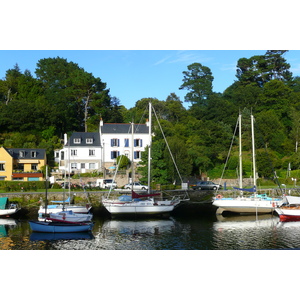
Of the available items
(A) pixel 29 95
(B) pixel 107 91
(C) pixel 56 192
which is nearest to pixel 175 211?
(C) pixel 56 192

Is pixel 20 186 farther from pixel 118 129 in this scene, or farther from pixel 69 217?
pixel 118 129

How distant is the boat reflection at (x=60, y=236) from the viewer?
29211 mm

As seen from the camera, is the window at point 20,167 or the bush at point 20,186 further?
the window at point 20,167

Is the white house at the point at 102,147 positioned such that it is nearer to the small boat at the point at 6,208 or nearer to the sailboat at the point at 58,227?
the small boat at the point at 6,208

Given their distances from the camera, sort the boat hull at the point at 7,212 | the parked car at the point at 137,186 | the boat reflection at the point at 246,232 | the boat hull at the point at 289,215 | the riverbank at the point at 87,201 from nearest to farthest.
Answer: the boat reflection at the point at 246,232
the boat hull at the point at 289,215
the boat hull at the point at 7,212
the riverbank at the point at 87,201
the parked car at the point at 137,186

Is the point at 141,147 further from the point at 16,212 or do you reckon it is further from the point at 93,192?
the point at 16,212

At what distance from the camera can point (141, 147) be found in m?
61.9

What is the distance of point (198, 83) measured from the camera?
313 ft

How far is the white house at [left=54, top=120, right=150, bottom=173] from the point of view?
59.9 meters

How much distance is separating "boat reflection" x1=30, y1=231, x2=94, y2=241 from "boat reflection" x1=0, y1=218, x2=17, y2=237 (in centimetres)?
249

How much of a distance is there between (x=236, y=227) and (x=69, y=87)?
164 feet

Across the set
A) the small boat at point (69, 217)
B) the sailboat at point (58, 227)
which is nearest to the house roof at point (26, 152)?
the small boat at point (69, 217)

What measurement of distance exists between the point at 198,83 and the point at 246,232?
225 ft

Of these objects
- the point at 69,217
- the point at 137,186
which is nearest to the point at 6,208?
the point at 69,217
